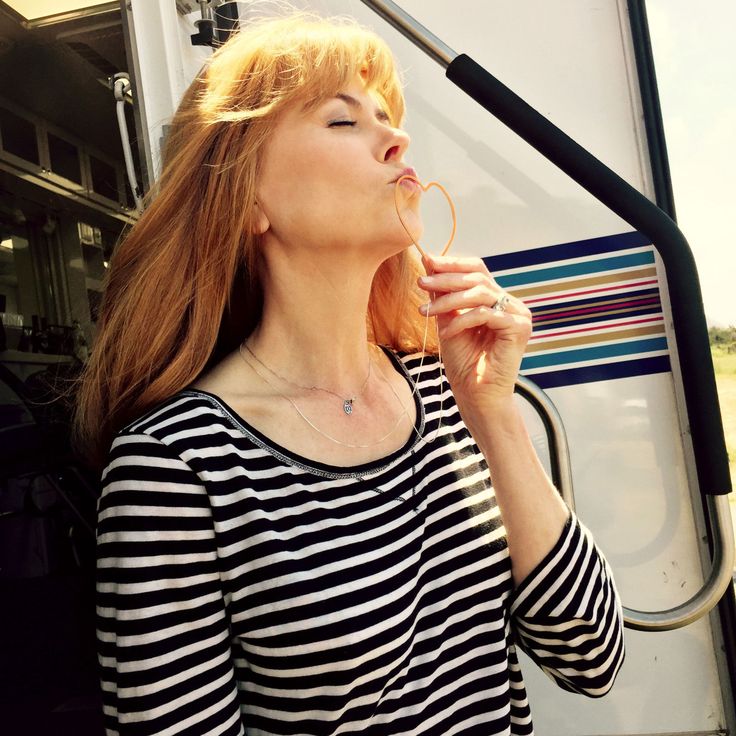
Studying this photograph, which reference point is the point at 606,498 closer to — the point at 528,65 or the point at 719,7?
the point at 528,65

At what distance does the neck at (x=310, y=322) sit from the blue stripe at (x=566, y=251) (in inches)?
26.0

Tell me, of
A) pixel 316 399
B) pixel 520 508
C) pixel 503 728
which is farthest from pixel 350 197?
pixel 503 728

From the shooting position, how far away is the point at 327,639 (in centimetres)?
93

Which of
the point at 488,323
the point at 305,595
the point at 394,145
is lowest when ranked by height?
the point at 305,595

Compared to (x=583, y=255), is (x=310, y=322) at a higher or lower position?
lower

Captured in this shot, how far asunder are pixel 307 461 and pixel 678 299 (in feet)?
2.62

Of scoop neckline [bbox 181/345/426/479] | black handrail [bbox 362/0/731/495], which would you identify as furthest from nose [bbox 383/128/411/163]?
scoop neckline [bbox 181/345/426/479]

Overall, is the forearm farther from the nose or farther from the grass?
the grass

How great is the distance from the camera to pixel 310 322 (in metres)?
1.24

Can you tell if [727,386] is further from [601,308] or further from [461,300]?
[461,300]

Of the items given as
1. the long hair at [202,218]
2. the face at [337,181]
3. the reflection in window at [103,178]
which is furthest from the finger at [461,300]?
the reflection in window at [103,178]

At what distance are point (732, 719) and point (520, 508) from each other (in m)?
1.04

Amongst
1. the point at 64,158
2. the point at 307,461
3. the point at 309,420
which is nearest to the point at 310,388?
the point at 309,420

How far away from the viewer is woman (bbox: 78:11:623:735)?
36.9 inches
